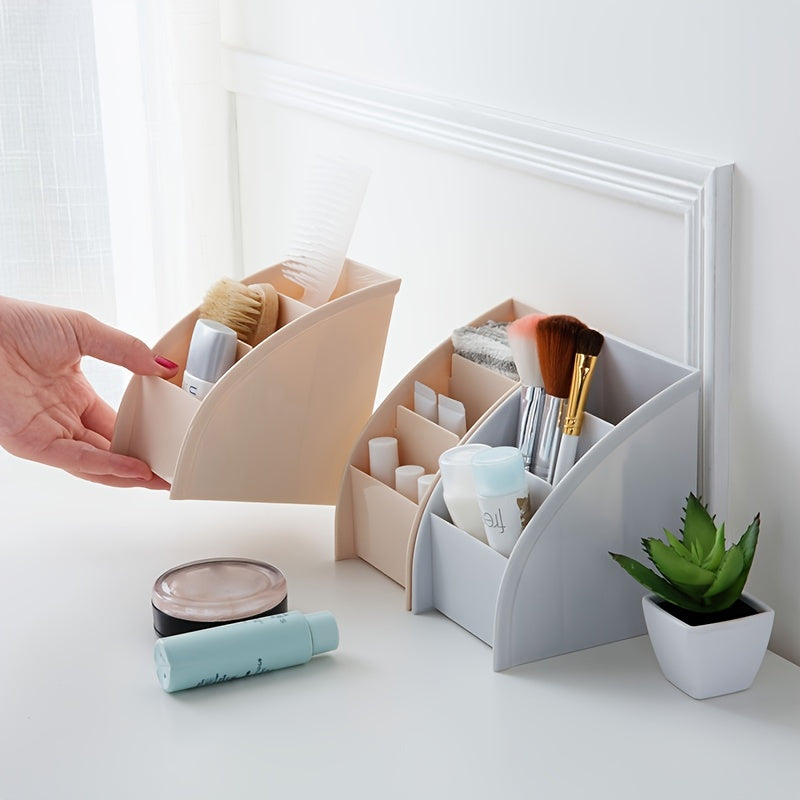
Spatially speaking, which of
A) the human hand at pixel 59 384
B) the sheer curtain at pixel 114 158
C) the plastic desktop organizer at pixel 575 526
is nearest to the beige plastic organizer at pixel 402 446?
the plastic desktop organizer at pixel 575 526

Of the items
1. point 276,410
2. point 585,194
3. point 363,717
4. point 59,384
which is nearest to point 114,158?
point 59,384

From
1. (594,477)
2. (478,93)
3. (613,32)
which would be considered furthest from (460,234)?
(594,477)

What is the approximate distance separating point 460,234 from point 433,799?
2.12 feet

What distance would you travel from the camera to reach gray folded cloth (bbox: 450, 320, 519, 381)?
0.93m

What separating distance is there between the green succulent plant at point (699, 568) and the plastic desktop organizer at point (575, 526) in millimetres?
46

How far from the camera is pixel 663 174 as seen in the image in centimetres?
85

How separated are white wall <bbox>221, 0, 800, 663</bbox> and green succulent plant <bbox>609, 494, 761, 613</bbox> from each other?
0.07m

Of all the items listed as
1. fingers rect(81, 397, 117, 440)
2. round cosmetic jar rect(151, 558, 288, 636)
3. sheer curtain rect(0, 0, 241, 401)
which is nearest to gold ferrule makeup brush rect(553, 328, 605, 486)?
round cosmetic jar rect(151, 558, 288, 636)

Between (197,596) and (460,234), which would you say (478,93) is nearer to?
(460,234)

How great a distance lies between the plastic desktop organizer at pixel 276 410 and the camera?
958mm

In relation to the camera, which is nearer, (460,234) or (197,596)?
(197,596)

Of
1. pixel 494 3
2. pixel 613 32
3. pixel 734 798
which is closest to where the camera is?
pixel 734 798

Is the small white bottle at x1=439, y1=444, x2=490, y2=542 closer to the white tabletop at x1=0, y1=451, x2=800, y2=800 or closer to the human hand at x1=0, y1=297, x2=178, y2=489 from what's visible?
the white tabletop at x1=0, y1=451, x2=800, y2=800

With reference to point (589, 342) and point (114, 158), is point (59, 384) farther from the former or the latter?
point (589, 342)
